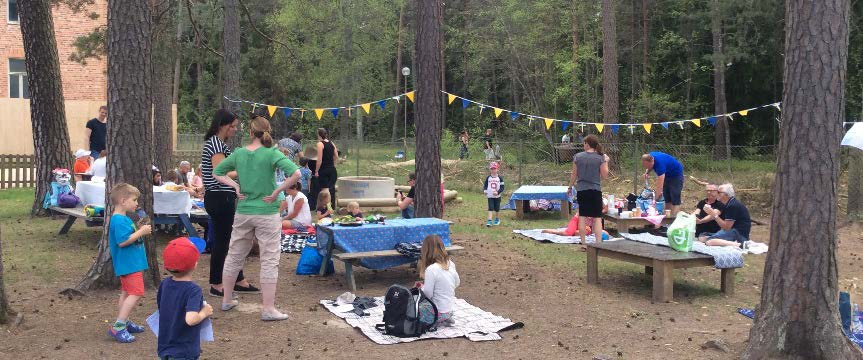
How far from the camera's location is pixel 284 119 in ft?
162

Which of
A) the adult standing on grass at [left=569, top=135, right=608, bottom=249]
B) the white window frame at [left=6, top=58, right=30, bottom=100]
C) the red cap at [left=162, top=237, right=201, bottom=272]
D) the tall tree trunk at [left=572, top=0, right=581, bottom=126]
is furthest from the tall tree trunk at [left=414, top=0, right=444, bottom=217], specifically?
the tall tree trunk at [left=572, top=0, right=581, bottom=126]

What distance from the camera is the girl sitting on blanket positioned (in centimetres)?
664

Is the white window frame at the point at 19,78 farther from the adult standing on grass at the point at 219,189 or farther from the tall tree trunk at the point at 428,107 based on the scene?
the adult standing on grass at the point at 219,189

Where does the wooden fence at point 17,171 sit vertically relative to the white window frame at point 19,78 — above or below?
below

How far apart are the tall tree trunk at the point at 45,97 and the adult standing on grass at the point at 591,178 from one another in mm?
8113

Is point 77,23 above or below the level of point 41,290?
above

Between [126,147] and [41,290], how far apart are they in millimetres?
1728

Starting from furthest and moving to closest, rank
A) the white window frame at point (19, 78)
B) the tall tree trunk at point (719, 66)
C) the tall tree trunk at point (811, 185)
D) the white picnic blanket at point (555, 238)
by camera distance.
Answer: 1. the tall tree trunk at point (719, 66)
2. the white window frame at point (19, 78)
3. the white picnic blanket at point (555, 238)
4. the tall tree trunk at point (811, 185)

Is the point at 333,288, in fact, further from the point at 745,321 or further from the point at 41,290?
the point at 745,321

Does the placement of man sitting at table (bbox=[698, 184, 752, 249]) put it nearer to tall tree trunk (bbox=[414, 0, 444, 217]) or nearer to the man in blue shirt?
the man in blue shirt

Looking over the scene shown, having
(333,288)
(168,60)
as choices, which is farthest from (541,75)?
(333,288)

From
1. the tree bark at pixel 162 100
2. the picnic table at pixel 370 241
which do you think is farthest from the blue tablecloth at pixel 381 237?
the tree bark at pixel 162 100

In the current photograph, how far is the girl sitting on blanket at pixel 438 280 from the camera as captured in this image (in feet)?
21.8

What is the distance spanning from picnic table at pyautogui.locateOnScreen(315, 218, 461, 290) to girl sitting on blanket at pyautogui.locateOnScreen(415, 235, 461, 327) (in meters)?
1.49
